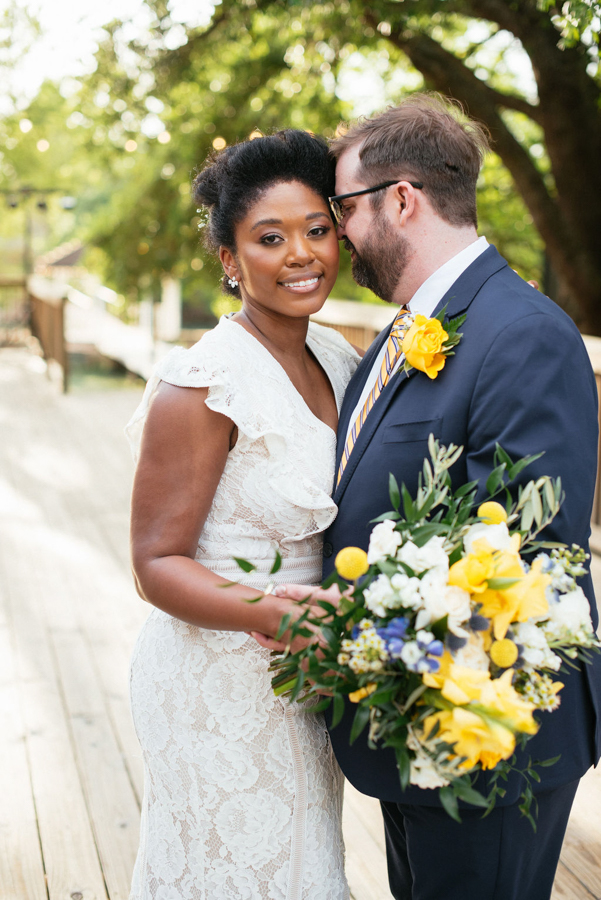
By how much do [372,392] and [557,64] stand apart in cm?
646

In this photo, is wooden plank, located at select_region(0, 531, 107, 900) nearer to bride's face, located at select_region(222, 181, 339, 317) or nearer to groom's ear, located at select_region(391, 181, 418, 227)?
bride's face, located at select_region(222, 181, 339, 317)

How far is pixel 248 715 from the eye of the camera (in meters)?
1.87

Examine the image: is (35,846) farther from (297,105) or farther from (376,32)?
(297,105)

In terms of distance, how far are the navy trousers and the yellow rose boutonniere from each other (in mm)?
863

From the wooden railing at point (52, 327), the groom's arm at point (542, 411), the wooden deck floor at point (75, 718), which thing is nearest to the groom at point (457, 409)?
the groom's arm at point (542, 411)

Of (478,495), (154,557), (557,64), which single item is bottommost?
(154,557)

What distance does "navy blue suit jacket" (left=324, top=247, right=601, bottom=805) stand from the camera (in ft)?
5.03

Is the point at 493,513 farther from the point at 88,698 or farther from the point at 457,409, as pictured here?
the point at 88,698

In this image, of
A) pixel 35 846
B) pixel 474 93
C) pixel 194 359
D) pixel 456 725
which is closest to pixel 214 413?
pixel 194 359

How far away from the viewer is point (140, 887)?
6.67ft

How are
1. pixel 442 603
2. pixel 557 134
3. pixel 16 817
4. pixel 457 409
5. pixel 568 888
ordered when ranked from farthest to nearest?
1. pixel 557 134
2. pixel 16 817
3. pixel 568 888
4. pixel 457 409
5. pixel 442 603

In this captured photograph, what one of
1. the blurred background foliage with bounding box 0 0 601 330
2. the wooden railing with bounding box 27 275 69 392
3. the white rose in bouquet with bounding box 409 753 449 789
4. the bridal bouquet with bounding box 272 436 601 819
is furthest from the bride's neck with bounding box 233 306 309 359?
the wooden railing with bounding box 27 275 69 392

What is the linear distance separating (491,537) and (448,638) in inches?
6.4

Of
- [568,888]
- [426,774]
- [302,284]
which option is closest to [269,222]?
[302,284]
